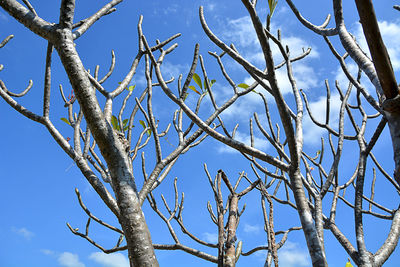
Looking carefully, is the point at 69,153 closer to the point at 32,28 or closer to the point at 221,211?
the point at 32,28

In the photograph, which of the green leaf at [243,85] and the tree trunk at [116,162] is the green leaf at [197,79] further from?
the tree trunk at [116,162]

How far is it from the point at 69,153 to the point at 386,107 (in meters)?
1.38

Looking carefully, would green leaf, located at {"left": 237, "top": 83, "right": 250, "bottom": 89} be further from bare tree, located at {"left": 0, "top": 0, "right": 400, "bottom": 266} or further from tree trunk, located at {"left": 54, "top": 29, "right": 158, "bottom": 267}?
tree trunk, located at {"left": 54, "top": 29, "right": 158, "bottom": 267}

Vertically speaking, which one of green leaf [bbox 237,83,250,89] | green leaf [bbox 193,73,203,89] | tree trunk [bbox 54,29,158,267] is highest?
green leaf [bbox 193,73,203,89]

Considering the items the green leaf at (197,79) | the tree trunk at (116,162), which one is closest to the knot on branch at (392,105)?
the tree trunk at (116,162)

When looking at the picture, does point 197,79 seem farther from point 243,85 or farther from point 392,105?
point 392,105

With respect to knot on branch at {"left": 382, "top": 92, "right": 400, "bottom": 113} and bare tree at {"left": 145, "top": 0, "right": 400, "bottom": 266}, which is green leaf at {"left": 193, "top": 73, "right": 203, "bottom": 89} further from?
knot on branch at {"left": 382, "top": 92, "right": 400, "bottom": 113}

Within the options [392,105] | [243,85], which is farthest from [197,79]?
[392,105]

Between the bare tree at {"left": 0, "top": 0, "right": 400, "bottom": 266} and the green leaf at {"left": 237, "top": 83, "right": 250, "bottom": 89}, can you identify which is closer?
the bare tree at {"left": 0, "top": 0, "right": 400, "bottom": 266}

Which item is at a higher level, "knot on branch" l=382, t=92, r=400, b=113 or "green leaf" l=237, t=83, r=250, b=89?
"green leaf" l=237, t=83, r=250, b=89

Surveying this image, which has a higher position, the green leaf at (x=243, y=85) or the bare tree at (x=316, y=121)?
the green leaf at (x=243, y=85)

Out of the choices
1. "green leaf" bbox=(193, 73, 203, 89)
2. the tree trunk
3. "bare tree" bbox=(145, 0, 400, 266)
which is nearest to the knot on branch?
"bare tree" bbox=(145, 0, 400, 266)

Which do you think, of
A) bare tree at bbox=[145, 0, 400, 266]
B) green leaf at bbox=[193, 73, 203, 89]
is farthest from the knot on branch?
green leaf at bbox=[193, 73, 203, 89]

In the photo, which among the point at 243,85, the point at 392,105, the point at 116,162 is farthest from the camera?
the point at 243,85
